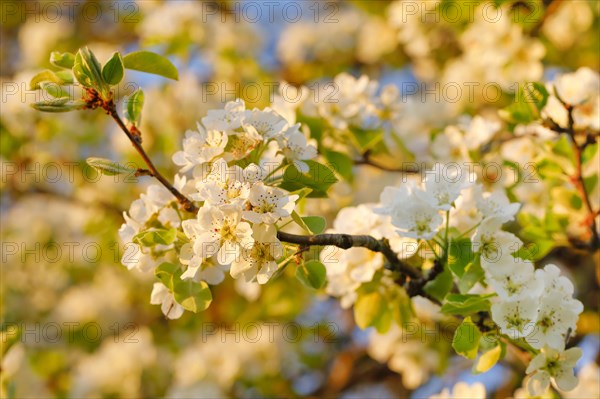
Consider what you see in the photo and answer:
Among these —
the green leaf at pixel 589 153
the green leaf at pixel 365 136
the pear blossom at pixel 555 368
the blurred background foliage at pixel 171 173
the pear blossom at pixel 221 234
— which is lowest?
the blurred background foliage at pixel 171 173

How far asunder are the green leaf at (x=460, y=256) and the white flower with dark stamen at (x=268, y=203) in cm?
35

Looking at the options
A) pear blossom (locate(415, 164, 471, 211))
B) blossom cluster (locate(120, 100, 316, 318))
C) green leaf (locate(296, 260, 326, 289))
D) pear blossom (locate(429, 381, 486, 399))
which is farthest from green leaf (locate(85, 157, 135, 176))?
pear blossom (locate(429, 381, 486, 399))

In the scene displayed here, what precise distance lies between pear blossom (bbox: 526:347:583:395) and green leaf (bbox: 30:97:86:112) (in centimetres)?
96

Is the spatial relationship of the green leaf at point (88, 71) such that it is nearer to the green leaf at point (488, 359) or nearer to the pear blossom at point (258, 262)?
the pear blossom at point (258, 262)

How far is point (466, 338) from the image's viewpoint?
121cm

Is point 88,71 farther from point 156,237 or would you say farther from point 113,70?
point 156,237

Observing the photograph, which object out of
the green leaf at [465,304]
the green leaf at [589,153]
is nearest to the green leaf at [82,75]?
the green leaf at [465,304]

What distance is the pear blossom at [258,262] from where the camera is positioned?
3.65 feet

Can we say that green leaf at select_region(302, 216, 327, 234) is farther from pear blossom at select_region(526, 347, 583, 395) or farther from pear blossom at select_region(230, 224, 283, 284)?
pear blossom at select_region(526, 347, 583, 395)

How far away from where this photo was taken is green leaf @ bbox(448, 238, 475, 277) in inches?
49.0

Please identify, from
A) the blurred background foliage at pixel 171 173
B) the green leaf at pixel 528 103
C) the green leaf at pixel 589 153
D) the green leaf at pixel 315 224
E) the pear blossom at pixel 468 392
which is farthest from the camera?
the blurred background foliage at pixel 171 173

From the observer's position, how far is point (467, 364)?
276 cm

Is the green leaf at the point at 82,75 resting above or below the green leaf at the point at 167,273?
above

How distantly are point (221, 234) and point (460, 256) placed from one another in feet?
1.53
